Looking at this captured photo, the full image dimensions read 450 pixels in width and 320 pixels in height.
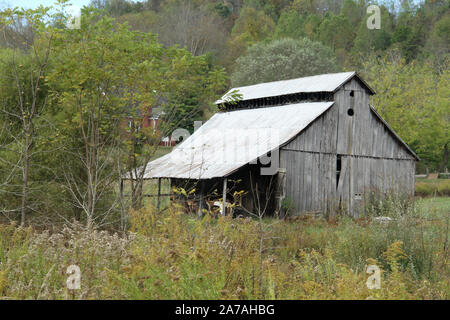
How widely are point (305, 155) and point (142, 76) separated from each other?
415 inches

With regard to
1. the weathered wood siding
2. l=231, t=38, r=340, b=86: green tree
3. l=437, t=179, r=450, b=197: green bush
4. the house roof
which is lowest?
l=437, t=179, r=450, b=197: green bush

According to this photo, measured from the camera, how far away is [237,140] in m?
20.8

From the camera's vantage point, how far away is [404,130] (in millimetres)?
36719

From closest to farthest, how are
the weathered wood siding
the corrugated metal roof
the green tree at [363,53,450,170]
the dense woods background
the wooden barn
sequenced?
the dense woods background → the corrugated metal roof → the wooden barn → the weathered wood siding → the green tree at [363,53,450,170]

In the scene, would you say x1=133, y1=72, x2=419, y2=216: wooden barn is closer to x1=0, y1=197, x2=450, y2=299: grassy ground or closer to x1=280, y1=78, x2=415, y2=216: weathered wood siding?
x1=280, y1=78, x2=415, y2=216: weathered wood siding

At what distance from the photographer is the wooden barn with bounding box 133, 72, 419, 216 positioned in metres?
19.2

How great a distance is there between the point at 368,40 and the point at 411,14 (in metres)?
14.6

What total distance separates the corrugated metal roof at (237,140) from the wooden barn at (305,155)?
2.2 inches

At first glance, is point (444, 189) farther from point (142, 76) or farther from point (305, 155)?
point (142, 76)

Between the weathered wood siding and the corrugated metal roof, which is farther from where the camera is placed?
the weathered wood siding

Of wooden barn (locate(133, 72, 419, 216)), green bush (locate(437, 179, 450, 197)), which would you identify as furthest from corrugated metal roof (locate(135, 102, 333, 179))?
green bush (locate(437, 179, 450, 197))

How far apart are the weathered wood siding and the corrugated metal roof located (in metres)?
0.67

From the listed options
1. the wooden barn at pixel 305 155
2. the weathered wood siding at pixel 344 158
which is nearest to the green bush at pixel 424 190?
the wooden barn at pixel 305 155
